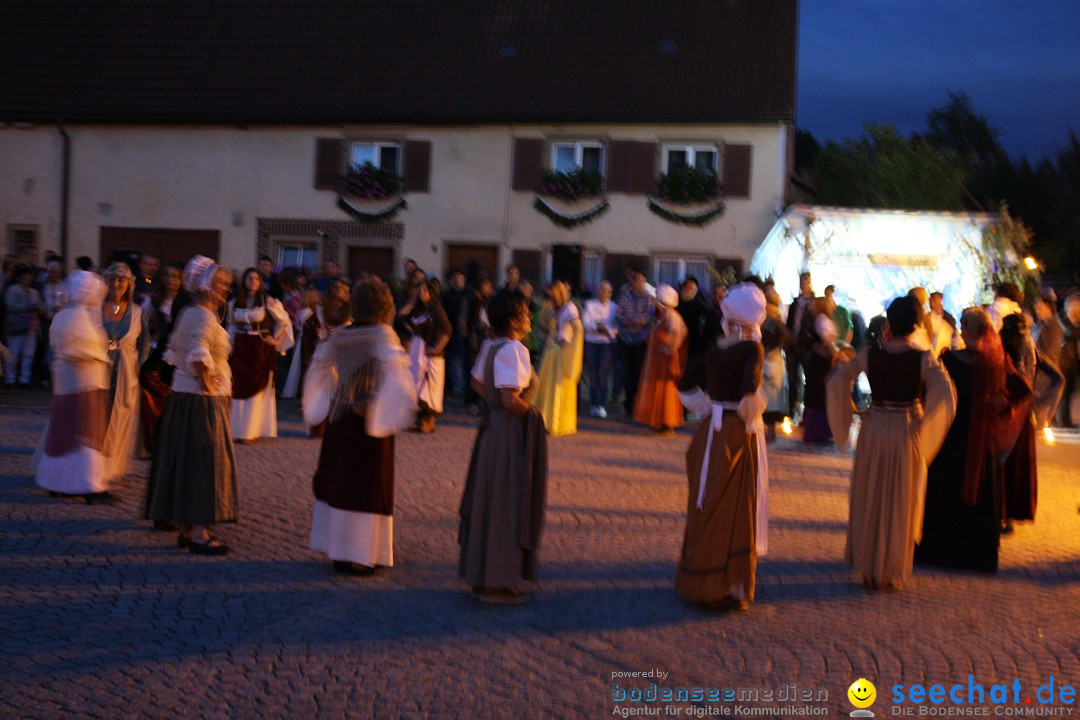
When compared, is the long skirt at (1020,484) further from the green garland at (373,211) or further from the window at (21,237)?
the window at (21,237)

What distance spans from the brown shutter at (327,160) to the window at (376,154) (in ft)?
1.07

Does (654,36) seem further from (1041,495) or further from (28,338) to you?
(1041,495)

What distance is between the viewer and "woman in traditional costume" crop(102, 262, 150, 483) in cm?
979

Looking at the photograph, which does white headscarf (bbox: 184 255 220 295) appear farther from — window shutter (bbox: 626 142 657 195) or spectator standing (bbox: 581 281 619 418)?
window shutter (bbox: 626 142 657 195)

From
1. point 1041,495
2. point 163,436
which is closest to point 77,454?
point 163,436

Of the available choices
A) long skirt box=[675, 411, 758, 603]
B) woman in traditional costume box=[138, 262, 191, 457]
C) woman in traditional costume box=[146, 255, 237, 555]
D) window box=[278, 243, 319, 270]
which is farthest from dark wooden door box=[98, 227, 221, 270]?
long skirt box=[675, 411, 758, 603]

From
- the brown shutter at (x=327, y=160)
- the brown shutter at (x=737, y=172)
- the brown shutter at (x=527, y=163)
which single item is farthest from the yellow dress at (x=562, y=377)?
the brown shutter at (x=327, y=160)

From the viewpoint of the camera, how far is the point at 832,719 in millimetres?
5281

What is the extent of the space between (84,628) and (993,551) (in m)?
5.93

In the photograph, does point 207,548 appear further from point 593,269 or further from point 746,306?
point 593,269

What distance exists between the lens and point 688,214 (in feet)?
82.9

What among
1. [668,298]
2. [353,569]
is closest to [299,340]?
[668,298]

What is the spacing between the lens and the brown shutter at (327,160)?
2708 cm

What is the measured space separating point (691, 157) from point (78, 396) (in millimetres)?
18441
